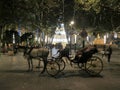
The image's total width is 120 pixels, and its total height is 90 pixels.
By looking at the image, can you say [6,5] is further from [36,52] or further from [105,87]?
[105,87]

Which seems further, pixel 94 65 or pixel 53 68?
pixel 94 65

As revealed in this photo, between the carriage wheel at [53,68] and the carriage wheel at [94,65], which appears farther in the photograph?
the carriage wheel at [94,65]

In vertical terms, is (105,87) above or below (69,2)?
below

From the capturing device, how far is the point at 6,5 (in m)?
24.6

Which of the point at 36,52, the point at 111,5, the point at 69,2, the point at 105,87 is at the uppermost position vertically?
the point at 69,2

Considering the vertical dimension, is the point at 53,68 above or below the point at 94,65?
below

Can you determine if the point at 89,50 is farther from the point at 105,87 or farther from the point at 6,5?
the point at 6,5

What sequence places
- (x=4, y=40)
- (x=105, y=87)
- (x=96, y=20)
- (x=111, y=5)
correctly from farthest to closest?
(x=96, y=20) < (x=4, y=40) < (x=111, y=5) < (x=105, y=87)

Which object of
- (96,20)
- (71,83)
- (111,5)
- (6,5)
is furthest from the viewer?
(96,20)

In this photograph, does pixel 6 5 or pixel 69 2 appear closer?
pixel 6 5

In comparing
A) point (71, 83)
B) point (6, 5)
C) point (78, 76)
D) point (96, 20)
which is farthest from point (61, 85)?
point (96, 20)

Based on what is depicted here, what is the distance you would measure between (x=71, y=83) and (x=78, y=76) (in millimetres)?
2650

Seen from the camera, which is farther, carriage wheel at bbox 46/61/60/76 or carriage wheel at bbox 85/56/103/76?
carriage wheel at bbox 85/56/103/76

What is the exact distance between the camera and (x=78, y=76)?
666 inches
